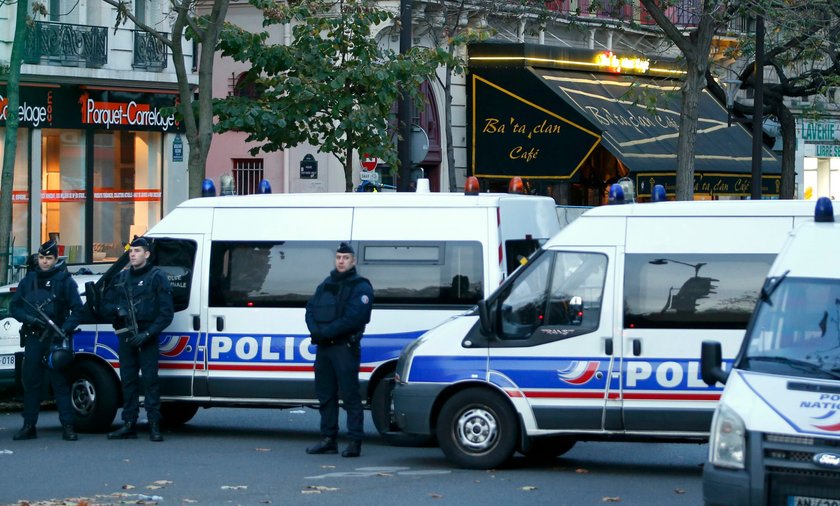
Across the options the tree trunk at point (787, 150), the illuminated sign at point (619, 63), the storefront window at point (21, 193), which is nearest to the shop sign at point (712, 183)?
the tree trunk at point (787, 150)

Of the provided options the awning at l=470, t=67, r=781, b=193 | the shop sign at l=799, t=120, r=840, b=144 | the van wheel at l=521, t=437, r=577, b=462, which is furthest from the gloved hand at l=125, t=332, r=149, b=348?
the shop sign at l=799, t=120, r=840, b=144

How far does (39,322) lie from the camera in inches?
520

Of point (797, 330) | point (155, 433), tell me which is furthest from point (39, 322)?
point (797, 330)

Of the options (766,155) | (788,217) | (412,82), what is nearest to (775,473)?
(788,217)

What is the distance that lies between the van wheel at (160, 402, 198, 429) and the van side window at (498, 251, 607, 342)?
4.35 metres

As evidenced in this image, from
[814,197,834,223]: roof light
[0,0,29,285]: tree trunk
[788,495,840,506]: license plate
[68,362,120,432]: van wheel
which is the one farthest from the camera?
[0,0,29,285]: tree trunk

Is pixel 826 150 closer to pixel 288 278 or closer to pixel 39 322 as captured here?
pixel 288 278

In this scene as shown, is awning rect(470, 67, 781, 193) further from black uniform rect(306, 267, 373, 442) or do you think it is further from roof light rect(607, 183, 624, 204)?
black uniform rect(306, 267, 373, 442)

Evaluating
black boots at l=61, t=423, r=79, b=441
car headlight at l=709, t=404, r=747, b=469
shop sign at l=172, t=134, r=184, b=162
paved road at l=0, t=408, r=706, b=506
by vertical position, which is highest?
shop sign at l=172, t=134, r=184, b=162

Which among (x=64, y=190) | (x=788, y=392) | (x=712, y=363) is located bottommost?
(x=788, y=392)

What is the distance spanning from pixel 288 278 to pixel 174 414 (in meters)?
2.22

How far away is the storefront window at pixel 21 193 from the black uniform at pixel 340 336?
1572 centimetres

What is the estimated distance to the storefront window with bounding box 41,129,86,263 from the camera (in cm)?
2786

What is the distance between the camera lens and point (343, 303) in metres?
12.3
